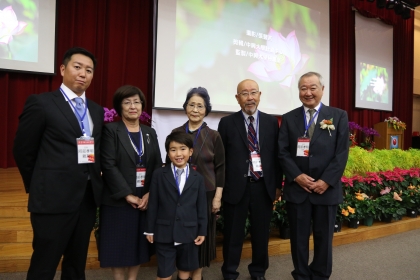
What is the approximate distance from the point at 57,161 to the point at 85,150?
137 millimetres

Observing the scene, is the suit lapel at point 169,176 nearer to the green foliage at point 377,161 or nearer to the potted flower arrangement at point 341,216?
the potted flower arrangement at point 341,216

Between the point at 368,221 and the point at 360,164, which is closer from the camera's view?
the point at 368,221

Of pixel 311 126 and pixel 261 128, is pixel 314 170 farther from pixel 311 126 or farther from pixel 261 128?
pixel 261 128

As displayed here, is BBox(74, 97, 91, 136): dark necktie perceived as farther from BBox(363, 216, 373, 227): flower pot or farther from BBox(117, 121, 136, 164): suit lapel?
BBox(363, 216, 373, 227): flower pot

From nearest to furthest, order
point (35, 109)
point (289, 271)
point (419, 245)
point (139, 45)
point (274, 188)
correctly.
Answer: point (35, 109), point (274, 188), point (289, 271), point (419, 245), point (139, 45)

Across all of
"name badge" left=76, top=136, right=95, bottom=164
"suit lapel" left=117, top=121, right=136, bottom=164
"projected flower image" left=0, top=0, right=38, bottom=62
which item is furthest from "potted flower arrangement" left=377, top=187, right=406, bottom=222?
"projected flower image" left=0, top=0, right=38, bottom=62

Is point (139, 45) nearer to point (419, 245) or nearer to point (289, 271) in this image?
point (289, 271)

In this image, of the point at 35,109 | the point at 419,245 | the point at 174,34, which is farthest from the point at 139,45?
the point at 419,245

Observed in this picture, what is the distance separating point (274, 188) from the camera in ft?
7.46

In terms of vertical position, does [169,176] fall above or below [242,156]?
below

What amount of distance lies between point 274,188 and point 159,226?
0.88 meters

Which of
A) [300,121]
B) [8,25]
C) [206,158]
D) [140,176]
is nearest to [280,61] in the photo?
[300,121]

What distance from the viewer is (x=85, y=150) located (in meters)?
1.62

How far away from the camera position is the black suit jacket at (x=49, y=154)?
1.54 m
